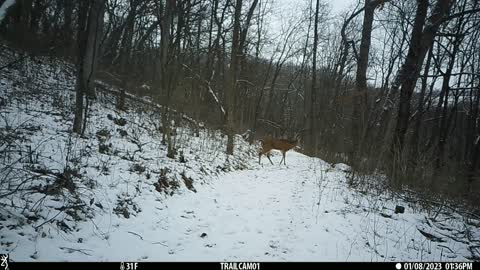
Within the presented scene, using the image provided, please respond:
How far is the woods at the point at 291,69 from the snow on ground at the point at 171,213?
120 centimetres

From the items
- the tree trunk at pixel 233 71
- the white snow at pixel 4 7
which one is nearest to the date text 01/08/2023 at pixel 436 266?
the white snow at pixel 4 7

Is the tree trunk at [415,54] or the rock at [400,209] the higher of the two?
the tree trunk at [415,54]

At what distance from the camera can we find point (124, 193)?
192 inches

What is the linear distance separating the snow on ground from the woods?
1.20 m

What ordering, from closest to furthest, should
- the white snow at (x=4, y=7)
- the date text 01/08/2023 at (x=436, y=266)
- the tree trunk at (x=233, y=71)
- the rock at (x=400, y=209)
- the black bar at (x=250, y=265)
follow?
1. the black bar at (x=250, y=265)
2. the white snow at (x=4, y=7)
3. the date text 01/08/2023 at (x=436, y=266)
4. the rock at (x=400, y=209)
5. the tree trunk at (x=233, y=71)

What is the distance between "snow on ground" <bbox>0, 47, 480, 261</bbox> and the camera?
11.6ft

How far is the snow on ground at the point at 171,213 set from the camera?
3.54 metres

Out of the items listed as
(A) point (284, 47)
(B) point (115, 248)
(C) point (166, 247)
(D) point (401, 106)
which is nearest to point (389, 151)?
(D) point (401, 106)

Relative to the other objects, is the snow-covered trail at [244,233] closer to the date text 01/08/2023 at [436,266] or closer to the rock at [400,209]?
the rock at [400,209]

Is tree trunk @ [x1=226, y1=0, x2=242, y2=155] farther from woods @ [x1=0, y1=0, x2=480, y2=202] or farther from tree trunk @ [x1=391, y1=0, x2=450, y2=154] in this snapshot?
tree trunk @ [x1=391, y1=0, x2=450, y2=154]

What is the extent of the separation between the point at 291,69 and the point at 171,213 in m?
27.6

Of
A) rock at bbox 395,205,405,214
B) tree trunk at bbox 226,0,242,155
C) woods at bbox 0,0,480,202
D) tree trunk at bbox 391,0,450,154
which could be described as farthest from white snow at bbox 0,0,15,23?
tree trunk at bbox 391,0,450,154

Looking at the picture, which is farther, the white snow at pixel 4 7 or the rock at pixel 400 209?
the rock at pixel 400 209

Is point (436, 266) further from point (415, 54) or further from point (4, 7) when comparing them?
point (415, 54)
